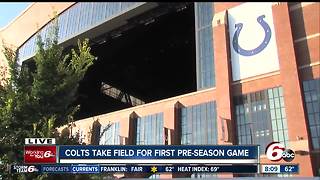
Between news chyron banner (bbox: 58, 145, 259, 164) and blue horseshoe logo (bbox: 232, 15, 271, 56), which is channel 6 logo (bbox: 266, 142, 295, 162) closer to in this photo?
news chyron banner (bbox: 58, 145, 259, 164)

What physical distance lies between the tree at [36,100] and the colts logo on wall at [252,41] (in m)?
45.2

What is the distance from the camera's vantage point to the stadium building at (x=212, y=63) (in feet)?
172

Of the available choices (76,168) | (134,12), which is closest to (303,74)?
(134,12)

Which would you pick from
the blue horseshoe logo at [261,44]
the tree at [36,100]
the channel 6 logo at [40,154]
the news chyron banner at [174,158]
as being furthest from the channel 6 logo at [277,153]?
the blue horseshoe logo at [261,44]

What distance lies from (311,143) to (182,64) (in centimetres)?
4377

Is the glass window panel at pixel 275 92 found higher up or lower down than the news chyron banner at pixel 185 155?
higher up

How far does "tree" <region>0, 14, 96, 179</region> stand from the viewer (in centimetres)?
1224

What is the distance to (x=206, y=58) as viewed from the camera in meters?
65.6

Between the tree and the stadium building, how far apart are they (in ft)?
72.6

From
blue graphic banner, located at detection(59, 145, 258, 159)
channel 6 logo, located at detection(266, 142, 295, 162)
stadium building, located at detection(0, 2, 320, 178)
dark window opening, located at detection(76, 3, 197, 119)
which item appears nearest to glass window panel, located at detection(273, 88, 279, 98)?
stadium building, located at detection(0, 2, 320, 178)

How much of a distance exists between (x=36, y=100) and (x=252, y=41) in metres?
47.9

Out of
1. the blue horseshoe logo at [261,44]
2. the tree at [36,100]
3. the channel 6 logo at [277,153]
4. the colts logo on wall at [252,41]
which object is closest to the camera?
the tree at [36,100]

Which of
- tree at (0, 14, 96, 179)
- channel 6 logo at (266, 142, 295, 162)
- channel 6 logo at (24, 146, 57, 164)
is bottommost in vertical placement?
channel 6 logo at (24, 146, 57, 164)

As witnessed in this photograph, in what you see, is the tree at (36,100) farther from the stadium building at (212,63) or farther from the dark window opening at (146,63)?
the dark window opening at (146,63)
